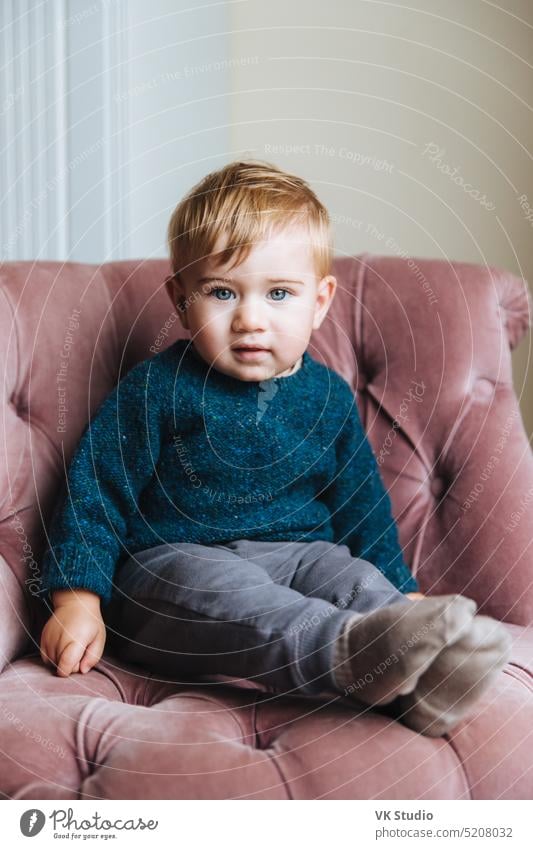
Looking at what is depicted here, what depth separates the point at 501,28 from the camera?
159 cm

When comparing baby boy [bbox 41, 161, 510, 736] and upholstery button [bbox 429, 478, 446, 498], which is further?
upholstery button [bbox 429, 478, 446, 498]

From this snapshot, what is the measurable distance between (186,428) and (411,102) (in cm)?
87

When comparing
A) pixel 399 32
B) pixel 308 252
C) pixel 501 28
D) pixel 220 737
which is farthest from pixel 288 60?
pixel 220 737

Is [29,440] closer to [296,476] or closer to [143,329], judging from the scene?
[143,329]

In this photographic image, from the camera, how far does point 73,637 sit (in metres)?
0.92

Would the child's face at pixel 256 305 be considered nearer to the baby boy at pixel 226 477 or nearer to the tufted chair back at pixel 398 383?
the baby boy at pixel 226 477

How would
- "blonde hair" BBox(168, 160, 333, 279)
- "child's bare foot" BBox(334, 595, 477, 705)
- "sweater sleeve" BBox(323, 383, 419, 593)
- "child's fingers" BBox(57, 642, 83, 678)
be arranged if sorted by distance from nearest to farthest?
1. "child's bare foot" BBox(334, 595, 477, 705)
2. "child's fingers" BBox(57, 642, 83, 678)
3. "blonde hair" BBox(168, 160, 333, 279)
4. "sweater sleeve" BBox(323, 383, 419, 593)

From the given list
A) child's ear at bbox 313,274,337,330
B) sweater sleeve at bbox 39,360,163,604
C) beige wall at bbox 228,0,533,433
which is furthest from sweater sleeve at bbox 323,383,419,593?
beige wall at bbox 228,0,533,433

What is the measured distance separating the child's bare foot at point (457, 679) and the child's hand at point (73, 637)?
0.32 metres

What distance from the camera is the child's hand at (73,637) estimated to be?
2.98ft

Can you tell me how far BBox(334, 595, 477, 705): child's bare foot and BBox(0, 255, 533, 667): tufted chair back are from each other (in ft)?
1.19

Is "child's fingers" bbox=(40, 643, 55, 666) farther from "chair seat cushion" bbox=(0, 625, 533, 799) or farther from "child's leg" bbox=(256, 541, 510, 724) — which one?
"child's leg" bbox=(256, 541, 510, 724)

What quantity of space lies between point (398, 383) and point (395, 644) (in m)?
0.52

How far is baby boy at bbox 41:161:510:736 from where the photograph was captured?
931 mm
